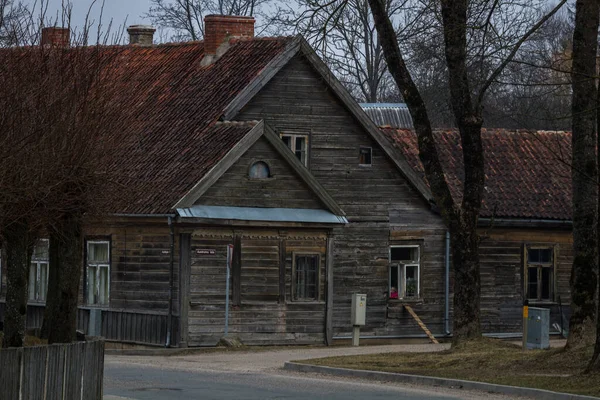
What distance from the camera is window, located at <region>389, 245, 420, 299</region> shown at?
35.8 metres

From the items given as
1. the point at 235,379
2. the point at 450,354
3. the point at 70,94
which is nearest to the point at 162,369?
the point at 235,379

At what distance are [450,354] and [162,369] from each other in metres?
5.34

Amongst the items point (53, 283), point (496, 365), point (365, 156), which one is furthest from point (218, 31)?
point (53, 283)

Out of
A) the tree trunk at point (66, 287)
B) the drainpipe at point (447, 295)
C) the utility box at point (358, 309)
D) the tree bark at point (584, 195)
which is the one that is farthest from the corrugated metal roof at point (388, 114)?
the tree trunk at point (66, 287)

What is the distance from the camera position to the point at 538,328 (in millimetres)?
30656

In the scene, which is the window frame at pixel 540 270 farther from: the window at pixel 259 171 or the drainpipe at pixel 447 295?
the window at pixel 259 171

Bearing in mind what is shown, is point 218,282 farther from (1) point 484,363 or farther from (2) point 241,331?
(1) point 484,363

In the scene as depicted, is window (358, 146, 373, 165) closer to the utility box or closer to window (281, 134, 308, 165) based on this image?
window (281, 134, 308, 165)

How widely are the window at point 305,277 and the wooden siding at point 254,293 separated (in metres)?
0.14

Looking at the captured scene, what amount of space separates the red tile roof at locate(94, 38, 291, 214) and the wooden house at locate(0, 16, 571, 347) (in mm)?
48

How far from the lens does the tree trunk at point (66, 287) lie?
18875 mm

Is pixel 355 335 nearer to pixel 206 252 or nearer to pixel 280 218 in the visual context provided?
pixel 280 218

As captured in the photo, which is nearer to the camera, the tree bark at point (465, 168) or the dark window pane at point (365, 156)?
the tree bark at point (465, 168)

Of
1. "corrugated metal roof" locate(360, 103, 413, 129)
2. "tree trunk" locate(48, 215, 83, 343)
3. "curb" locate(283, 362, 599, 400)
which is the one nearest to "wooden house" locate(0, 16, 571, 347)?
"curb" locate(283, 362, 599, 400)
